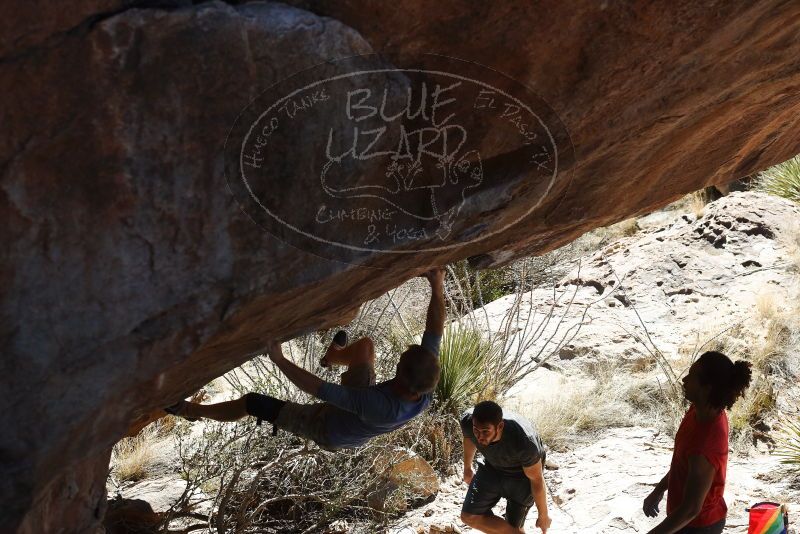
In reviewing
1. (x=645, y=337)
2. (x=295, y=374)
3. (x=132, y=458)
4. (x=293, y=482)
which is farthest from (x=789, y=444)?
(x=132, y=458)

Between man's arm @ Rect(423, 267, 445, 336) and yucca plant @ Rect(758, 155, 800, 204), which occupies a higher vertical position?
man's arm @ Rect(423, 267, 445, 336)

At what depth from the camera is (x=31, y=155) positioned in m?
2.27

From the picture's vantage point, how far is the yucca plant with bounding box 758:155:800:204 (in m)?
10.4

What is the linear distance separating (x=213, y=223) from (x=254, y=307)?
32 cm

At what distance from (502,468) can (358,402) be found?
1.31 metres

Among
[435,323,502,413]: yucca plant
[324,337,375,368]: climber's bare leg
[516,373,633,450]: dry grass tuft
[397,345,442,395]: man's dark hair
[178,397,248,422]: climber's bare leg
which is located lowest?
[516,373,633,450]: dry grass tuft

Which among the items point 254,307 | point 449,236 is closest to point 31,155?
point 254,307

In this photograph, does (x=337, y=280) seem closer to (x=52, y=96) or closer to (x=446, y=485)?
(x=52, y=96)

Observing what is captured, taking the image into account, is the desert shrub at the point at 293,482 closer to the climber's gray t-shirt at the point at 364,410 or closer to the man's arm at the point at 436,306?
the climber's gray t-shirt at the point at 364,410

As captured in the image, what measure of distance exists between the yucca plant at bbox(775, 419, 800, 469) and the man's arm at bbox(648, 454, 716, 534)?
3.06 meters

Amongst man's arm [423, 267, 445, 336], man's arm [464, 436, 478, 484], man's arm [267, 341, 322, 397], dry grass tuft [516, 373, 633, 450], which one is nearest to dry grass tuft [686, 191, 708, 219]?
dry grass tuft [516, 373, 633, 450]

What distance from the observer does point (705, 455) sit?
11.5 ft

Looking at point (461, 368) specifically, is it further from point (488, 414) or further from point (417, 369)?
point (417, 369)

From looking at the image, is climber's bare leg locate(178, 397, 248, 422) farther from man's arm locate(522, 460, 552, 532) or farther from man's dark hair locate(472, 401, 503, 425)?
man's arm locate(522, 460, 552, 532)
